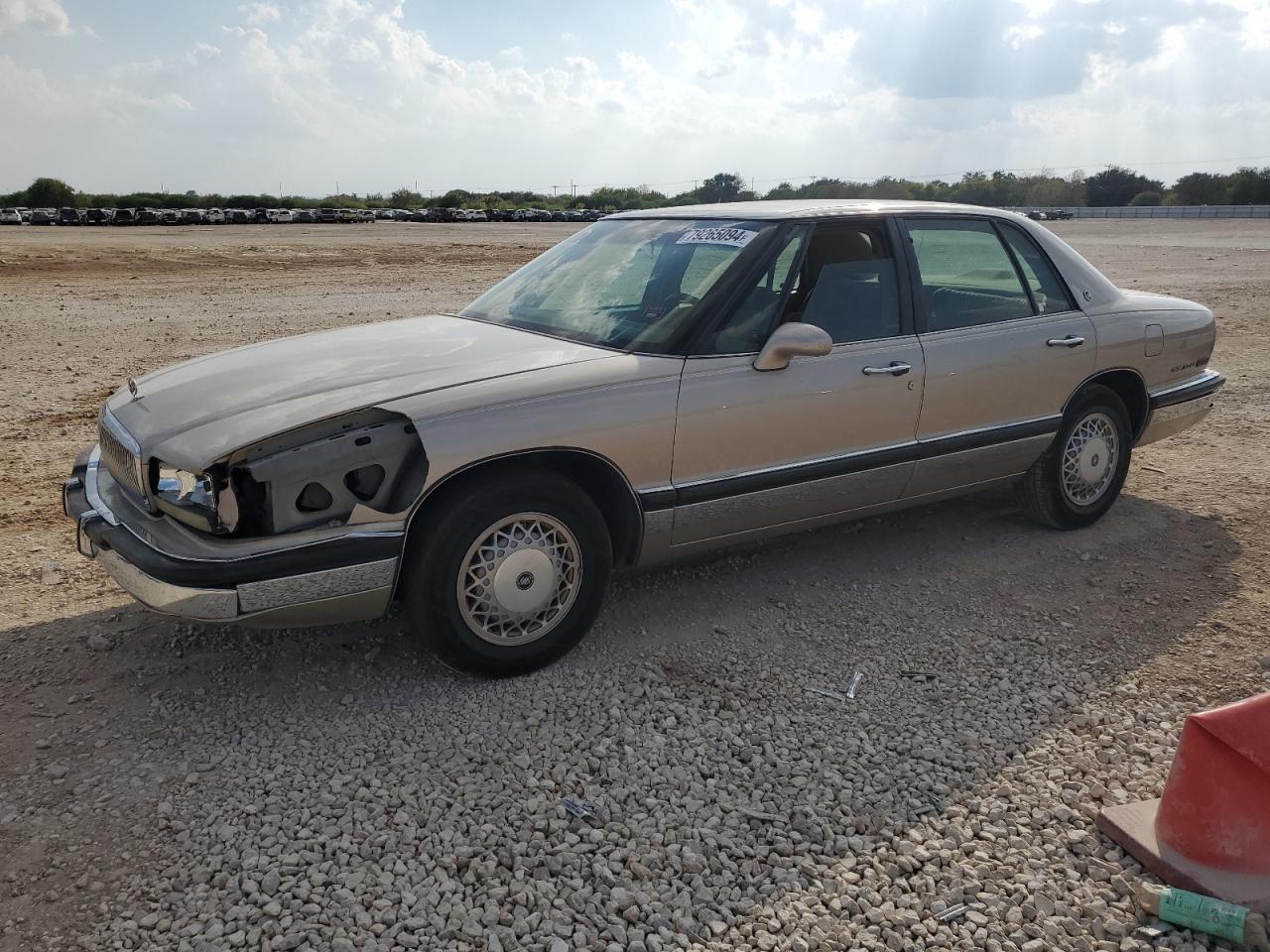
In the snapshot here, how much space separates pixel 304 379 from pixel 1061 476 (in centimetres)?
382

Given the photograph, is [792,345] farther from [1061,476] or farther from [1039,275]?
[1061,476]

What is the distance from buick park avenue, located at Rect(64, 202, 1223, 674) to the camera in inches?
132

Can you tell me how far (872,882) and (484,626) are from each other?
1.60 metres

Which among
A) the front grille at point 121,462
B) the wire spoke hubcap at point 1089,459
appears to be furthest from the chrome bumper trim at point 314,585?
the wire spoke hubcap at point 1089,459

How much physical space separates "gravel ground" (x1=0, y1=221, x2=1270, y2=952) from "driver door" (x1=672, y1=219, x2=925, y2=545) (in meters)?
0.53

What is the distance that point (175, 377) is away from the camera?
13.6ft

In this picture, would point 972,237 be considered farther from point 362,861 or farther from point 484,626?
point 362,861

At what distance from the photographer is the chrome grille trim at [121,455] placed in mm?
3562

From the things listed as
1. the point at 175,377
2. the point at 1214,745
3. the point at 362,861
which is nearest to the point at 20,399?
the point at 175,377

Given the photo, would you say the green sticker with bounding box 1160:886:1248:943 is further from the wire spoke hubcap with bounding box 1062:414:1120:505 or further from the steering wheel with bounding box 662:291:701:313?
the wire spoke hubcap with bounding box 1062:414:1120:505

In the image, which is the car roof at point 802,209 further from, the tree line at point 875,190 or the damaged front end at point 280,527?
the tree line at point 875,190

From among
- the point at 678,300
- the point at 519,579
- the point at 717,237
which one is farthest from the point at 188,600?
the point at 717,237

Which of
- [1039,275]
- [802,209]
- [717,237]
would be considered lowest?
[1039,275]

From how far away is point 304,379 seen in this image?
377 centimetres
